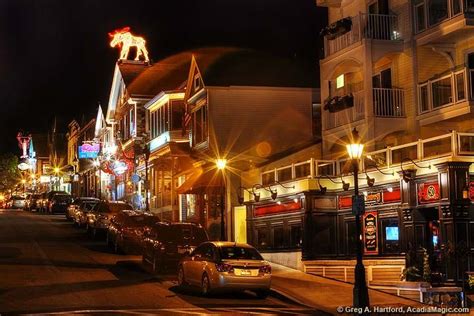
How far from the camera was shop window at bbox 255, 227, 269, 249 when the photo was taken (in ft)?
94.2

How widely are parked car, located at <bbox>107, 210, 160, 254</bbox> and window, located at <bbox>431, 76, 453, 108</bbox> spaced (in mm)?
11618

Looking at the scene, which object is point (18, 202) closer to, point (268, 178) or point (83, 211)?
point (83, 211)

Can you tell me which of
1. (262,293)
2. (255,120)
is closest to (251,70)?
(255,120)

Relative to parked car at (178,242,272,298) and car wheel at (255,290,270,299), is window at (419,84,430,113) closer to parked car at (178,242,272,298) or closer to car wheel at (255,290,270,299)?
parked car at (178,242,272,298)

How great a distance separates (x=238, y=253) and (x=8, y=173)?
100100 millimetres

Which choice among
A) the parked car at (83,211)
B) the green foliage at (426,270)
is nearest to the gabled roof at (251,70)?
the parked car at (83,211)

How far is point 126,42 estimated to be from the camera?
55.9 m

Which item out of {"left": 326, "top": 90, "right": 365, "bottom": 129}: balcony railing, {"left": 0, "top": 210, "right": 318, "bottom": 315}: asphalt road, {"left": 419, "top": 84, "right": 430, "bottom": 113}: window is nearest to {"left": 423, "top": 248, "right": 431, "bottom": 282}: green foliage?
{"left": 0, "top": 210, "right": 318, "bottom": 315}: asphalt road

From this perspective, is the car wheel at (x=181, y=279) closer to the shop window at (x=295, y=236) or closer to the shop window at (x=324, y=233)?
the shop window at (x=324, y=233)

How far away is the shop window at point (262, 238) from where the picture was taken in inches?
1130

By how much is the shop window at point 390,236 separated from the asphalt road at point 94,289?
4.81 metres

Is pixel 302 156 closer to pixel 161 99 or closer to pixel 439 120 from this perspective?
pixel 439 120

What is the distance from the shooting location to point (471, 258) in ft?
65.5

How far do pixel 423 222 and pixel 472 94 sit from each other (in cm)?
468
